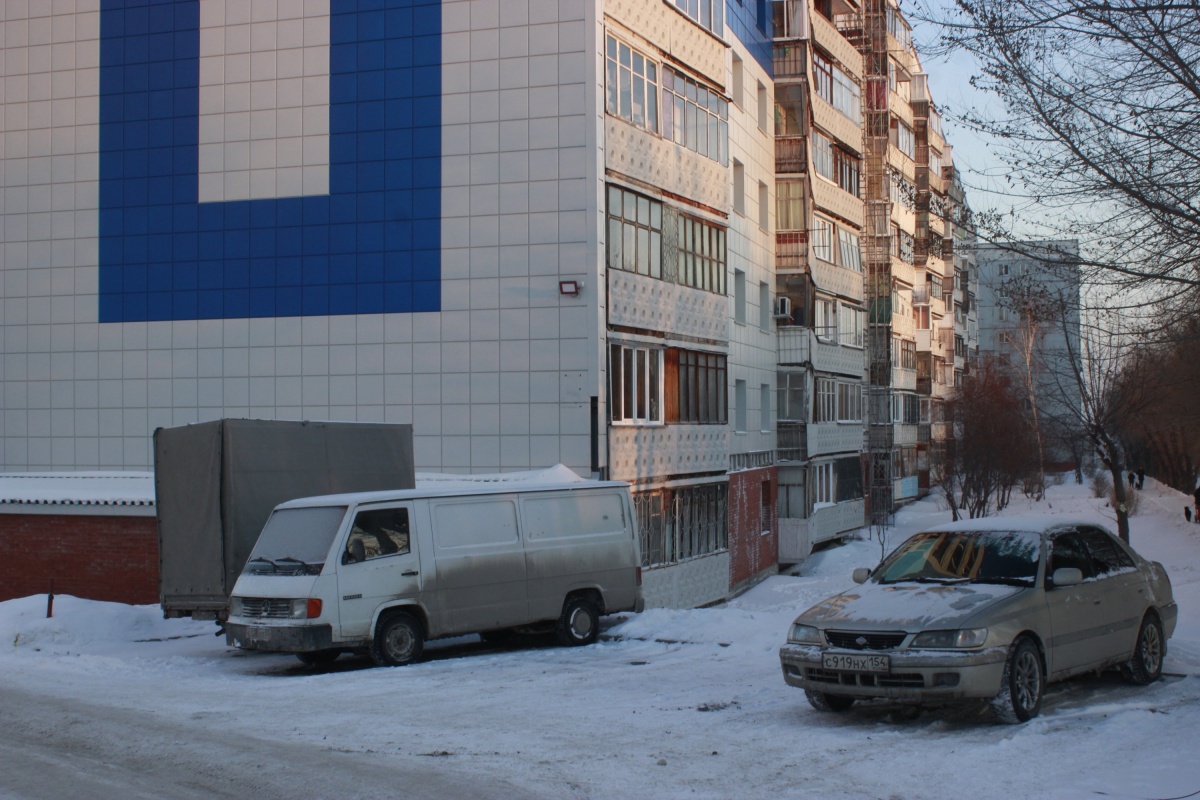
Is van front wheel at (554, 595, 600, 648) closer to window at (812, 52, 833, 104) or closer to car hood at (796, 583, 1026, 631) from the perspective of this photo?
car hood at (796, 583, 1026, 631)

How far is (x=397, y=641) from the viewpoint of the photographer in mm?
13680

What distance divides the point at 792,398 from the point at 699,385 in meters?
9.67

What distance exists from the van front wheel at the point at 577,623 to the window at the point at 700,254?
11547 mm

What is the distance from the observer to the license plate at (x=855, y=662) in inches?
351

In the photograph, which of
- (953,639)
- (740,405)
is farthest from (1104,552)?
(740,405)

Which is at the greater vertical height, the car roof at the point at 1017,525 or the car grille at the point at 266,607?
the car roof at the point at 1017,525

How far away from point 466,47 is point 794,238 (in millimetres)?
14577

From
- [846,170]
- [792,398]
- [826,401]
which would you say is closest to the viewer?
[792,398]

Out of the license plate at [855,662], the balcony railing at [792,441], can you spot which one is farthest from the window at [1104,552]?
the balcony railing at [792,441]

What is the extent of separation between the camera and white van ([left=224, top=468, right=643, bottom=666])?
1317 cm

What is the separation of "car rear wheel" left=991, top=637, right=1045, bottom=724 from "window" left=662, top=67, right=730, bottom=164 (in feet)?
58.2

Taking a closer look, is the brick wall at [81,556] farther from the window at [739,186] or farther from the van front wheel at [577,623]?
the window at [739,186]

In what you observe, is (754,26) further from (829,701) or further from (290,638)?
(829,701)

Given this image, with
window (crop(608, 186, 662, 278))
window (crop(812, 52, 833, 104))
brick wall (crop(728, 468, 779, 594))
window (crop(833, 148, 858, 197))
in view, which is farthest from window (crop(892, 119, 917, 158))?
window (crop(608, 186, 662, 278))
